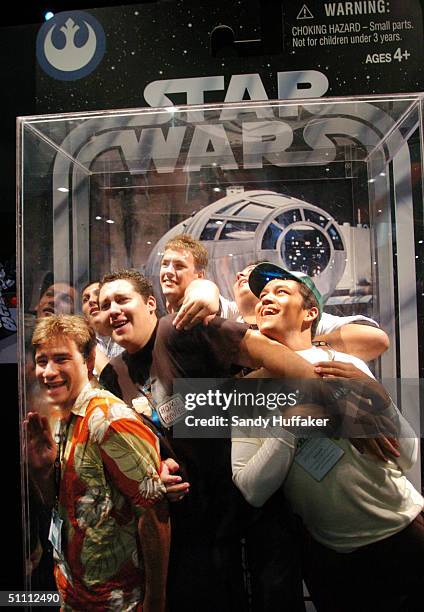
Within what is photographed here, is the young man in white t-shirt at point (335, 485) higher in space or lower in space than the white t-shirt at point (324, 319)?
lower

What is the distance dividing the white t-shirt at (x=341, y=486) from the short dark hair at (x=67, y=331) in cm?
44

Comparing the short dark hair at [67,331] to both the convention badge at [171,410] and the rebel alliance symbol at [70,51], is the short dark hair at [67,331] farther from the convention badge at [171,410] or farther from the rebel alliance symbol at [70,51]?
the rebel alliance symbol at [70,51]

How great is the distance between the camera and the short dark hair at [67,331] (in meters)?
1.38

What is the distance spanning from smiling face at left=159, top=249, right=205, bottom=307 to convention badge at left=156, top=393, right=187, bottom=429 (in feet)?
0.77


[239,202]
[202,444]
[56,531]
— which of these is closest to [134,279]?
[239,202]

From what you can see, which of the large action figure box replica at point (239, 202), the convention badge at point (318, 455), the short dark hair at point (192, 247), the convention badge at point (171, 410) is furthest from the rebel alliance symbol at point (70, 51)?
the convention badge at point (318, 455)

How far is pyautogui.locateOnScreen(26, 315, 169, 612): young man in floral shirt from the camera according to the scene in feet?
4.52

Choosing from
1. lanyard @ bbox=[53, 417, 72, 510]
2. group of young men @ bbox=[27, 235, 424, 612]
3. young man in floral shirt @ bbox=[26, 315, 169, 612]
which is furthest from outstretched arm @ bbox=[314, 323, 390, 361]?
lanyard @ bbox=[53, 417, 72, 510]

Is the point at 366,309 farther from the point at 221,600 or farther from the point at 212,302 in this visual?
the point at 221,600

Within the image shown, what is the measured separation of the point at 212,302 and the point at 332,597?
81cm

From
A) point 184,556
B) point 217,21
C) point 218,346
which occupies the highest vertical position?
point 217,21

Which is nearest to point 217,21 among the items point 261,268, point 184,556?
point 261,268

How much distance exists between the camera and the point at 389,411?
136 cm

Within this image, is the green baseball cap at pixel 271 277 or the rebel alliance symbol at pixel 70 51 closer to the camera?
the green baseball cap at pixel 271 277
